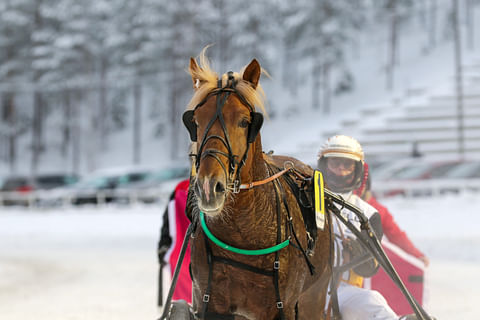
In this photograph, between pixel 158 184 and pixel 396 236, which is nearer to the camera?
pixel 396 236

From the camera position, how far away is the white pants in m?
4.72

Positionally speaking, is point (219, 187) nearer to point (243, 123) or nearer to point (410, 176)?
point (243, 123)

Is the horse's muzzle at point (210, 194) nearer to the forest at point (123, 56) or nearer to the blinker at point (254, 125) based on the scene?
the blinker at point (254, 125)

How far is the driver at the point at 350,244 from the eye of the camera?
190 inches

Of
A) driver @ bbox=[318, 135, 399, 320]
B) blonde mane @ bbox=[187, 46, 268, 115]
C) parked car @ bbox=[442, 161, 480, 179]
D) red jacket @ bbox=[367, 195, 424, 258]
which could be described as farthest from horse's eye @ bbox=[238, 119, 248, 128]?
parked car @ bbox=[442, 161, 480, 179]

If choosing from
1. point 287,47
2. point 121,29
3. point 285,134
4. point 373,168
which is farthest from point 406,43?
point 373,168

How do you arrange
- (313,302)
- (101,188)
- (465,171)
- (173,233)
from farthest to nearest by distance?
(101,188), (465,171), (173,233), (313,302)

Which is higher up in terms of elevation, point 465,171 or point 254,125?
point 254,125

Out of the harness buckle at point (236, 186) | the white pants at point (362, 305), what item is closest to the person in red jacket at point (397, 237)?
the white pants at point (362, 305)

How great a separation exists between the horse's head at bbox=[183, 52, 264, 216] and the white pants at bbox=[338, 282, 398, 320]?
180 cm

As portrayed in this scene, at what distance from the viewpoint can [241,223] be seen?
3652mm

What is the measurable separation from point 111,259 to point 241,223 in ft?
36.7

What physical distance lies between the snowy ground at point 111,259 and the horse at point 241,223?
4979 millimetres

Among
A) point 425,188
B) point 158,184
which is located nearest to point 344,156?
point 425,188
